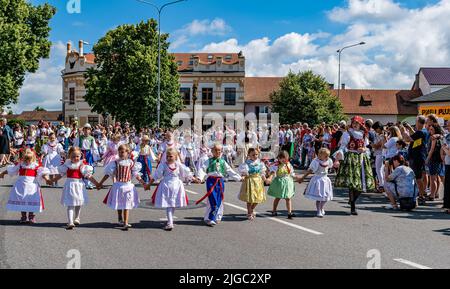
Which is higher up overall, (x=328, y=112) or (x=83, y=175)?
(x=328, y=112)

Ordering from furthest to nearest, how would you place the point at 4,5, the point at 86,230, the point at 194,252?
the point at 4,5 → the point at 86,230 → the point at 194,252

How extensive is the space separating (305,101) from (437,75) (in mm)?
26220

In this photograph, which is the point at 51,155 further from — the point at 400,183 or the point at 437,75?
the point at 437,75

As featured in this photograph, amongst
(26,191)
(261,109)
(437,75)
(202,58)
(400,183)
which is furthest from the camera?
(437,75)

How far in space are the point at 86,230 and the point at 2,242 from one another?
4.88 feet

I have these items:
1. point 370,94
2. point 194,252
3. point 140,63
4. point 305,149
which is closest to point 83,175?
point 194,252

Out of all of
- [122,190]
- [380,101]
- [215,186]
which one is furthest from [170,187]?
[380,101]

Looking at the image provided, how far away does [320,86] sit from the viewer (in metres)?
61.0

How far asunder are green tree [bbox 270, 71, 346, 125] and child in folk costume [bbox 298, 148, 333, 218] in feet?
159

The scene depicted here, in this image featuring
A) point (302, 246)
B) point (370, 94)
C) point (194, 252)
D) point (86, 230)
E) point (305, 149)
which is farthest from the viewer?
point (370, 94)

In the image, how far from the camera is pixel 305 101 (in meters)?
58.6

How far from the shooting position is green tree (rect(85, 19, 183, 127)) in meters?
46.5

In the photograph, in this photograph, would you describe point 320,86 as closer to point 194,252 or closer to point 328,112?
point 328,112
